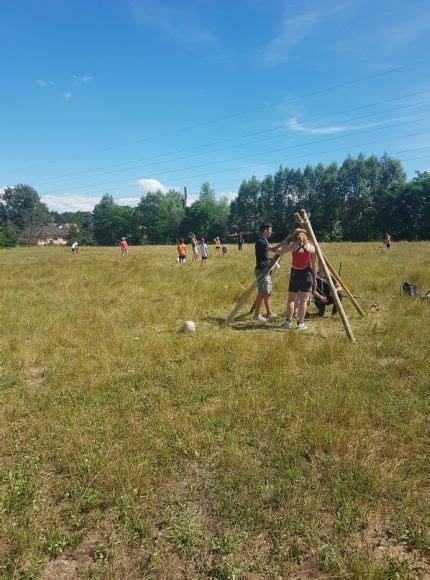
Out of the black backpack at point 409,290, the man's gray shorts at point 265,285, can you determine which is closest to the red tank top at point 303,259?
the man's gray shorts at point 265,285

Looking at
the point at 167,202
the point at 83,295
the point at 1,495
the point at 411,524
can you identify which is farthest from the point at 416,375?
the point at 167,202

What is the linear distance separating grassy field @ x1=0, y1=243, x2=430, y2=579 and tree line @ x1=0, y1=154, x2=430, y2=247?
63.7 metres

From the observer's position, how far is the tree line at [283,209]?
62594mm

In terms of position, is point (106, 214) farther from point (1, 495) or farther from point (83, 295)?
point (1, 495)

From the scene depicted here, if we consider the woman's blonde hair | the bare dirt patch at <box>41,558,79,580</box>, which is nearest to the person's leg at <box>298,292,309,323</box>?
the woman's blonde hair

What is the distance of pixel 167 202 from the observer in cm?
9494

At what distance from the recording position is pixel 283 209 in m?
82.1

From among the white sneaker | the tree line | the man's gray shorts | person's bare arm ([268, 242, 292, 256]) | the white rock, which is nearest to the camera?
person's bare arm ([268, 242, 292, 256])

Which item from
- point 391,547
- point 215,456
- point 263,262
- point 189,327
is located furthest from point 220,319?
point 391,547

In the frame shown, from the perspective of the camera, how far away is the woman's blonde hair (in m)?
7.12

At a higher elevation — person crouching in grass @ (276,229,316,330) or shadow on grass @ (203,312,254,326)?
person crouching in grass @ (276,229,316,330)

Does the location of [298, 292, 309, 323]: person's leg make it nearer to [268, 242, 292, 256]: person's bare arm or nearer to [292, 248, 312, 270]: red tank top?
[292, 248, 312, 270]: red tank top

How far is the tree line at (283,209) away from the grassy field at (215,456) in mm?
63678

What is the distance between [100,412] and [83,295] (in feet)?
27.0
